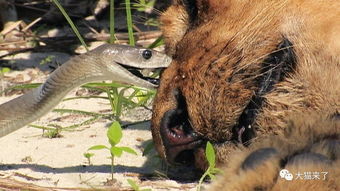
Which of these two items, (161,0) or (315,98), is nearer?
(315,98)

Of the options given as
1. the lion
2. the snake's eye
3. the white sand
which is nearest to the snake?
the snake's eye

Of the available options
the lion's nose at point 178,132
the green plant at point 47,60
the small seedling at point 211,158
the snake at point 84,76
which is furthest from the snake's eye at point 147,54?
the green plant at point 47,60

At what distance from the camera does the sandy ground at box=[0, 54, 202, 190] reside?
11.5ft

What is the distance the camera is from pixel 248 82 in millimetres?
2908

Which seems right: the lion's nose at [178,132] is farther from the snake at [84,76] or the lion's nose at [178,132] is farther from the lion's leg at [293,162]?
the snake at [84,76]

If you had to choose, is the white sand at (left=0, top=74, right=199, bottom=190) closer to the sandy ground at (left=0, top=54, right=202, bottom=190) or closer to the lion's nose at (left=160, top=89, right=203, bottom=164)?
the sandy ground at (left=0, top=54, right=202, bottom=190)

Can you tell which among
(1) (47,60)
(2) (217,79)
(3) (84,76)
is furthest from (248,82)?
(1) (47,60)

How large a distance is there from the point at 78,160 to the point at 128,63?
544 mm

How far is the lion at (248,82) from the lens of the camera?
277cm

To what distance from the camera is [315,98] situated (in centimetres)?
281

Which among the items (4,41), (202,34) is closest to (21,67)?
(4,41)

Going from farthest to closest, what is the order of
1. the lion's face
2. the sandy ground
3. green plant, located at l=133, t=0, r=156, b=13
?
green plant, located at l=133, t=0, r=156, b=13 < the sandy ground < the lion's face

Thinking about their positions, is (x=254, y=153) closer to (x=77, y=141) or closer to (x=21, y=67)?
Answer: (x=77, y=141)

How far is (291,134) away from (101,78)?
1636 millimetres
